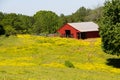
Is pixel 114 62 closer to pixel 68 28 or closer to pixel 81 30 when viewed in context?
pixel 81 30

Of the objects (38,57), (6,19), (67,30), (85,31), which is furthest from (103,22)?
(6,19)

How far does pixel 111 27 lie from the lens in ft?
185

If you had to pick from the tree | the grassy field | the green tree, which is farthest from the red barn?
the green tree

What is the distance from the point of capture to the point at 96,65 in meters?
53.3

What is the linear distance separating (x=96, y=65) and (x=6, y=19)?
333 feet

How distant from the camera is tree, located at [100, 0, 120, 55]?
181 feet

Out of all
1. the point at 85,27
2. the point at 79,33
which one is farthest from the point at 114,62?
the point at 85,27

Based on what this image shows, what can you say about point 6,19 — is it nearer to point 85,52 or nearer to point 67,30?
point 67,30

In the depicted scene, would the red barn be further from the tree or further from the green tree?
the green tree

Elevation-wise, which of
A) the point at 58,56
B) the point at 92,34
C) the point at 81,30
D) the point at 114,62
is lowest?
the point at 114,62

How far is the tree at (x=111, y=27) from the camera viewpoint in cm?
5522

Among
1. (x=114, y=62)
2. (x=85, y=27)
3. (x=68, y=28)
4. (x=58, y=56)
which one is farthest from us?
(x=68, y=28)

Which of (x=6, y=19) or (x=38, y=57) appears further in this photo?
(x=6, y=19)

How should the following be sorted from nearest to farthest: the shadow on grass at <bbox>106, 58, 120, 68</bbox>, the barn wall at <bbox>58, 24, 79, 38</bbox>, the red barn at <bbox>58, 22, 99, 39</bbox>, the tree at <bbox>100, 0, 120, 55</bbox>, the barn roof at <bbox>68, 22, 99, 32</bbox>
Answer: the tree at <bbox>100, 0, 120, 55</bbox>
the shadow on grass at <bbox>106, 58, 120, 68</bbox>
the red barn at <bbox>58, 22, 99, 39</bbox>
the barn roof at <bbox>68, 22, 99, 32</bbox>
the barn wall at <bbox>58, 24, 79, 38</bbox>
